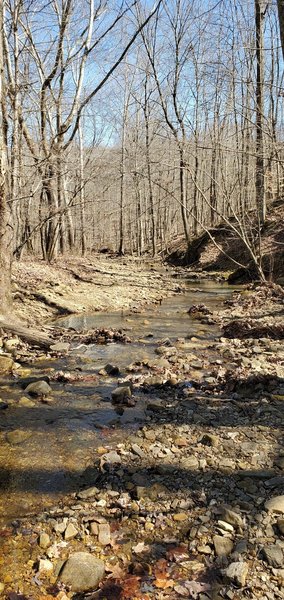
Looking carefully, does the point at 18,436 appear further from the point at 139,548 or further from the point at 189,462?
the point at 139,548

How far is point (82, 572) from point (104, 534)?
36 centimetres

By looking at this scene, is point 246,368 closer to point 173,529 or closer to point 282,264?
point 173,529

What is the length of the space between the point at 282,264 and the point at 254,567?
1398cm

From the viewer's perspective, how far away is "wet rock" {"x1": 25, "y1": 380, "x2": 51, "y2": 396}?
211 inches

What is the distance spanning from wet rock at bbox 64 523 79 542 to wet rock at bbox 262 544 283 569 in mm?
1279

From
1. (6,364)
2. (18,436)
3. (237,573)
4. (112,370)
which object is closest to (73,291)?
(6,364)

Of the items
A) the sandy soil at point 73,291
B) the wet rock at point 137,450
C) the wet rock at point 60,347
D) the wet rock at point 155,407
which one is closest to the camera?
the wet rock at point 137,450

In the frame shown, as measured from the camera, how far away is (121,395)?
204 inches

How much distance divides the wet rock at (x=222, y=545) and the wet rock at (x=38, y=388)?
3215 millimetres

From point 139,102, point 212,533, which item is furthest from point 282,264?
point 139,102

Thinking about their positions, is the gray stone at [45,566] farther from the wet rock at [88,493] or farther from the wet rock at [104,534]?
the wet rock at [88,493]

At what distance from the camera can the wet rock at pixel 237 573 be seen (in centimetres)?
238

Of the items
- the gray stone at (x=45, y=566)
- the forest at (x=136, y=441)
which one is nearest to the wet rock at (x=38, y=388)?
the forest at (x=136, y=441)

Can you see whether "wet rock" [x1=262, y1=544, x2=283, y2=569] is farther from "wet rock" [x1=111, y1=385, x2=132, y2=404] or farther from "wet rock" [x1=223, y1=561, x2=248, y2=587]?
"wet rock" [x1=111, y1=385, x2=132, y2=404]
